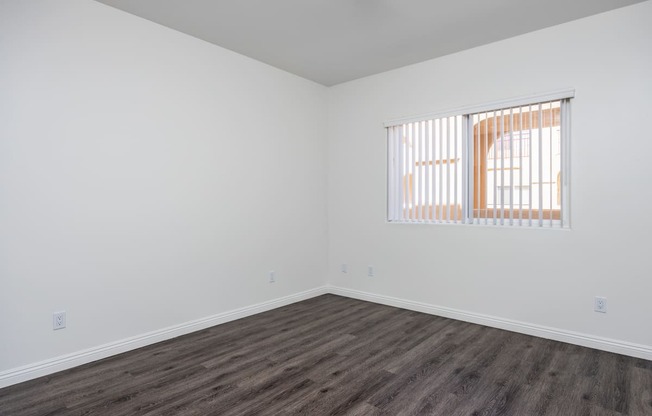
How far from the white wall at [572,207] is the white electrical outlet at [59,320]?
2974 mm

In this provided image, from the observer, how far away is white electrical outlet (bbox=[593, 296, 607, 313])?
9.47 ft

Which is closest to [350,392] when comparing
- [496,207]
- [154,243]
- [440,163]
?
[154,243]

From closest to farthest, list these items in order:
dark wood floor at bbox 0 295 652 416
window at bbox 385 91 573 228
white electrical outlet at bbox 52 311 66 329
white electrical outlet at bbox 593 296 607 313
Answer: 1. dark wood floor at bbox 0 295 652 416
2. white electrical outlet at bbox 52 311 66 329
3. white electrical outlet at bbox 593 296 607 313
4. window at bbox 385 91 573 228

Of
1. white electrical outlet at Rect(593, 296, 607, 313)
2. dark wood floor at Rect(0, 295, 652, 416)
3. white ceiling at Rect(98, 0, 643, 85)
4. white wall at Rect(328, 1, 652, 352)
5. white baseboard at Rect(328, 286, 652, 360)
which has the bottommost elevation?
dark wood floor at Rect(0, 295, 652, 416)

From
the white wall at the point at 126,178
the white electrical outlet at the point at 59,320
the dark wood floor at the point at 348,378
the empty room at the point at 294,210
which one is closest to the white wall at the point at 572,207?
the empty room at the point at 294,210

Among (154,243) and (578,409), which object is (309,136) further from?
(578,409)

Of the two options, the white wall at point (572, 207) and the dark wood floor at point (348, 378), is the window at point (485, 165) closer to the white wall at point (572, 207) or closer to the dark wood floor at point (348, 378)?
the white wall at point (572, 207)

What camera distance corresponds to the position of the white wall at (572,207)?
2770mm

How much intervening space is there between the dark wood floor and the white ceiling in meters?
2.63

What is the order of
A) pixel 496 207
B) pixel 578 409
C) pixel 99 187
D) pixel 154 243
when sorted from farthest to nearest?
pixel 496 207
pixel 154 243
pixel 99 187
pixel 578 409

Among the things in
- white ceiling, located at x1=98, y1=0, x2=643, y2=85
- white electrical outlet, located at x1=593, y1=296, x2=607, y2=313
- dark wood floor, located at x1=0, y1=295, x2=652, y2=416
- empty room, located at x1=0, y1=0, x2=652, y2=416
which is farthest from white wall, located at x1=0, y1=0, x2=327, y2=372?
white electrical outlet, located at x1=593, y1=296, x2=607, y2=313

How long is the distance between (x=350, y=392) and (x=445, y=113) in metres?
2.78

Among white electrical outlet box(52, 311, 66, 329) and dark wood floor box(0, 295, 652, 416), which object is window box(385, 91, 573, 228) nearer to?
dark wood floor box(0, 295, 652, 416)

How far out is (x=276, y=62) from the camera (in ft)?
13.0
